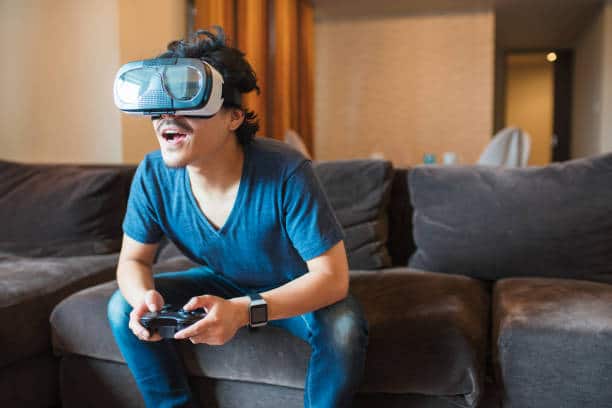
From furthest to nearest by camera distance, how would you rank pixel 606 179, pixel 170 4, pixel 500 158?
1. pixel 170 4
2. pixel 500 158
3. pixel 606 179

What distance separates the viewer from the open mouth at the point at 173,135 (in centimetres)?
112

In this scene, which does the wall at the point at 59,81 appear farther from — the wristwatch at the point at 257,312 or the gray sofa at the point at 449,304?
the wristwatch at the point at 257,312

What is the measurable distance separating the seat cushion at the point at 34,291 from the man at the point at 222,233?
0.36 metres

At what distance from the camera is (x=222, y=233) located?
124cm

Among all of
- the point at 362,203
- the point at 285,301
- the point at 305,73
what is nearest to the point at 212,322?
the point at 285,301

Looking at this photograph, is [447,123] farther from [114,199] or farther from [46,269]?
[46,269]

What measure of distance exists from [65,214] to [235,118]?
1.14m

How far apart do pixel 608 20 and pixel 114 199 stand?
510 centimetres

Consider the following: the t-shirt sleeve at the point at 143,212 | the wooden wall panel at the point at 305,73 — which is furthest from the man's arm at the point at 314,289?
the wooden wall panel at the point at 305,73

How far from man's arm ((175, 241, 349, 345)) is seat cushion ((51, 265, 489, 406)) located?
182 millimetres

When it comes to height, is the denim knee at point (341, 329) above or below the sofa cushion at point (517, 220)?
below

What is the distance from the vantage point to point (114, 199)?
213cm

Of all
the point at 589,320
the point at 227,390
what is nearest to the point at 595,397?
→ the point at 589,320

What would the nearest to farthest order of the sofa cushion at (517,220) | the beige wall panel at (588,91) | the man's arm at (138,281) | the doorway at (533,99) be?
the man's arm at (138,281) → the sofa cushion at (517,220) → the beige wall panel at (588,91) → the doorway at (533,99)
